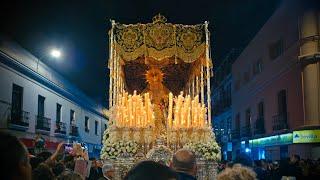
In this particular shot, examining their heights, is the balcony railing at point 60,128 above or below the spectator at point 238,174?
above

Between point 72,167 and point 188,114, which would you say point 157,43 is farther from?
point 72,167

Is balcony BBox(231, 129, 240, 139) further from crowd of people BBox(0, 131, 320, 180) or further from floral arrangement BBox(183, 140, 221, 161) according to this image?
crowd of people BBox(0, 131, 320, 180)

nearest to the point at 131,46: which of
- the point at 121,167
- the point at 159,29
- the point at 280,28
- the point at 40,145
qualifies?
the point at 159,29

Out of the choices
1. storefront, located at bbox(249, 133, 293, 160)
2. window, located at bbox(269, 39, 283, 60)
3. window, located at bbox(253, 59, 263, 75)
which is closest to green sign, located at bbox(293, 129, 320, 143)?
storefront, located at bbox(249, 133, 293, 160)

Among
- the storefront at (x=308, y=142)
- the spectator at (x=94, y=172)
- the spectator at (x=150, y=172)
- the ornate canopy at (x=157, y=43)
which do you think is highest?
the ornate canopy at (x=157, y=43)

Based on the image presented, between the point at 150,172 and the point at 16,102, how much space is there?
19.5m

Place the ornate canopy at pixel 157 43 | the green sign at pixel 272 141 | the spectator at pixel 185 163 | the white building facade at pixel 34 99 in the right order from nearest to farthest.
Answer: the spectator at pixel 185 163 → the ornate canopy at pixel 157 43 → the white building facade at pixel 34 99 → the green sign at pixel 272 141

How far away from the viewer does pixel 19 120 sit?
19.6m

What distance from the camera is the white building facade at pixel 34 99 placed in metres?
18.6

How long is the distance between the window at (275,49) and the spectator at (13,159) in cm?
2168

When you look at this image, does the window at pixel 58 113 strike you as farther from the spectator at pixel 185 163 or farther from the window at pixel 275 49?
the spectator at pixel 185 163

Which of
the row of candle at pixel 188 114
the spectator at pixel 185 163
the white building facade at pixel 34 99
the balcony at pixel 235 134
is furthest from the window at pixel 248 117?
the spectator at pixel 185 163

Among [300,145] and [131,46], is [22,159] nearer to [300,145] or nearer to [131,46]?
[131,46]

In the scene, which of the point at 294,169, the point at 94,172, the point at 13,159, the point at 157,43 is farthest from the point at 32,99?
the point at 13,159
